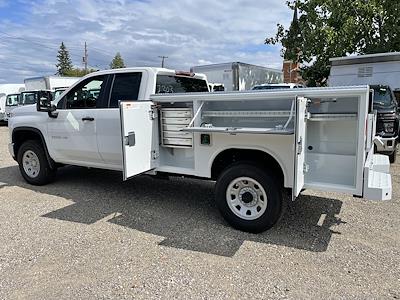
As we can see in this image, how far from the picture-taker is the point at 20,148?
6.61m

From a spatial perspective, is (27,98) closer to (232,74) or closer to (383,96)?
(232,74)

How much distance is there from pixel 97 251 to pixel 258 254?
5.82ft

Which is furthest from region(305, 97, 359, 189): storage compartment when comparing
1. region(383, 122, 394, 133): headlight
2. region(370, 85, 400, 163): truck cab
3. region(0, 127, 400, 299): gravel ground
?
region(383, 122, 394, 133): headlight

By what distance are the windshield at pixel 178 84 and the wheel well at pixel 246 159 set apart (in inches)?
57.9

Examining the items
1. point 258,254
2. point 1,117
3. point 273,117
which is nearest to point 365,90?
point 273,117

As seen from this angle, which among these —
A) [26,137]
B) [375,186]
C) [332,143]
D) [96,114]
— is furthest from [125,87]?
[375,186]

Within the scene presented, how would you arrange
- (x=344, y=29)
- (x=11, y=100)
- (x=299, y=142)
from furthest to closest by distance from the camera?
(x=11, y=100) < (x=344, y=29) < (x=299, y=142)

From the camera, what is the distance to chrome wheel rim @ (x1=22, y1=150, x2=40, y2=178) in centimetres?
647

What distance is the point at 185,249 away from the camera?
12.9 ft

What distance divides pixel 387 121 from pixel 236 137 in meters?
5.96

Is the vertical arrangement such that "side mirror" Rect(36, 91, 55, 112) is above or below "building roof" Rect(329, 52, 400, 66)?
below

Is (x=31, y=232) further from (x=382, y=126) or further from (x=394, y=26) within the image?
(x=394, y=26)

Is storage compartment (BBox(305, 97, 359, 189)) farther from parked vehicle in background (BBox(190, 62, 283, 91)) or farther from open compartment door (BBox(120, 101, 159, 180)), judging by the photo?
parked vehicle in background (BBox(190, 62, 283, 91))

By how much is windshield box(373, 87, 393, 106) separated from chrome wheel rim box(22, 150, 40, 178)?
809cm
